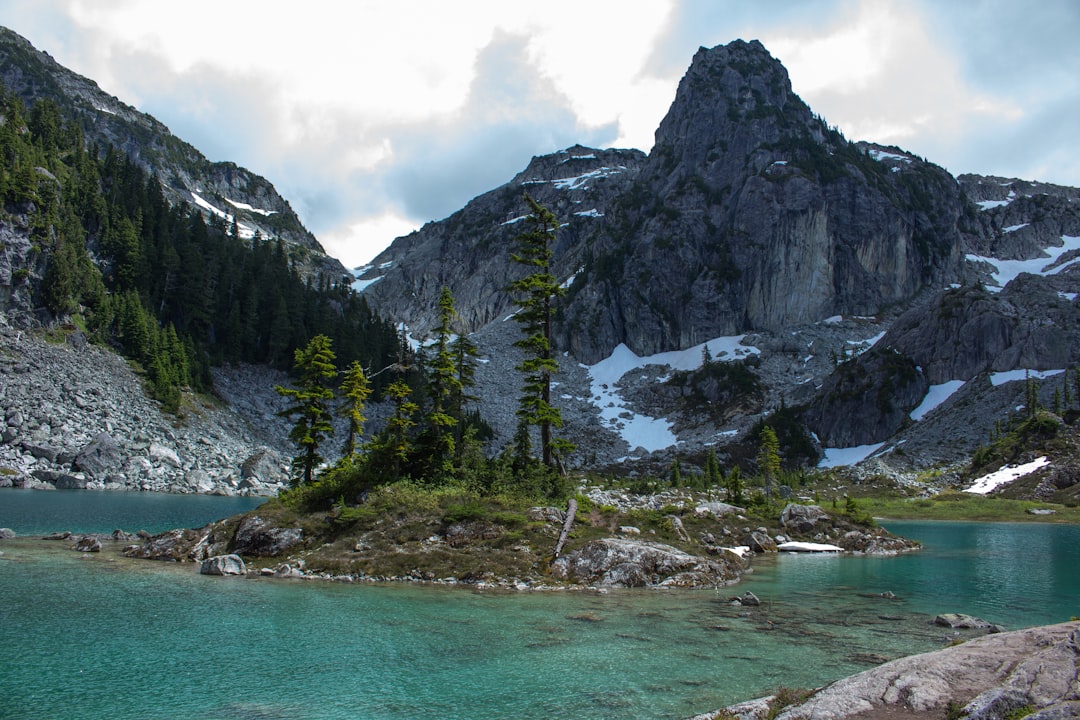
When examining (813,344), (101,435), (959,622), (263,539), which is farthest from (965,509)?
(101,435)

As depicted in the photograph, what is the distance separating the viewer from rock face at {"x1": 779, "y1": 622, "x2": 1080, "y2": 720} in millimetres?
7656

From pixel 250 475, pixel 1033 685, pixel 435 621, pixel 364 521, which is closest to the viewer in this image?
pixel 1033 685

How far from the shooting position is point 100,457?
69.3 meters

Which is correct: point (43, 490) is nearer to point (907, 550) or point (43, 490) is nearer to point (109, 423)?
point (109, 423)

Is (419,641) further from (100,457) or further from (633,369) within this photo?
(633,369)

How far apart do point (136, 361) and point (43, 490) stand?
3809 cm

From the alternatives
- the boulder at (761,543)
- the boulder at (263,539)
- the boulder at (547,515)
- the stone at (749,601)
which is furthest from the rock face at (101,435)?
the stone at (749,601)

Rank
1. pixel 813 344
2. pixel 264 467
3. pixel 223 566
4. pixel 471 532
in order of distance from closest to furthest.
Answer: pixel 223 566
pixel 471 532
pixel 264 467
pixel 813 344

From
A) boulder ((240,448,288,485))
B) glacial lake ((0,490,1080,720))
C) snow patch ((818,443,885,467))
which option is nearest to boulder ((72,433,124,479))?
boulder ((240,448,288,485))

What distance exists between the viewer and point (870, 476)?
108688 millimetres

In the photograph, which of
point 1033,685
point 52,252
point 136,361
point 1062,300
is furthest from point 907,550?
point 1062,300

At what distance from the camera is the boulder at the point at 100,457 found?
6756 cm

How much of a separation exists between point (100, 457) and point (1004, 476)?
422 feet

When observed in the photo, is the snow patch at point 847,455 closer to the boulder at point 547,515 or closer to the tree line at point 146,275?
the tree line at point 146,275
